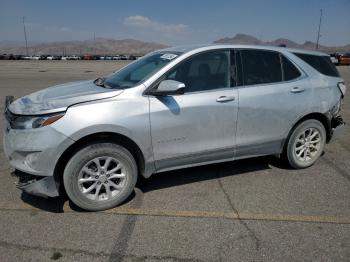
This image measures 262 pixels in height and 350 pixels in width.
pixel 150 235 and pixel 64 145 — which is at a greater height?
pixel 64 145

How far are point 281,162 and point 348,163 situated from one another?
3.60ft

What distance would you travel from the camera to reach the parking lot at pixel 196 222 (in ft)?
9.37

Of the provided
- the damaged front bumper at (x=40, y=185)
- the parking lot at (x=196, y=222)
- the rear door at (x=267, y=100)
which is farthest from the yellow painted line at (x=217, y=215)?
the rear door at (x=267, y=100)

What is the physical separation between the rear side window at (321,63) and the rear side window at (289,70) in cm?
28

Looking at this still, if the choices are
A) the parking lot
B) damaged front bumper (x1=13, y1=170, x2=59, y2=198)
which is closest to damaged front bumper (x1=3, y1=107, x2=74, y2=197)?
damaged front bumper (x1=13, y1=170, x2=59, y2=198)

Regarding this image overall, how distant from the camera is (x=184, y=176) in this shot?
14.8 feet

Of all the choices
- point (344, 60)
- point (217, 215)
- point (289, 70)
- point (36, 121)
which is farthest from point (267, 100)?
point (344, 60)

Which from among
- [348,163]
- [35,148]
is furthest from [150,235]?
[348,163]

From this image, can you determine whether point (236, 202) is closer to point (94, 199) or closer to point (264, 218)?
point (264, 218)

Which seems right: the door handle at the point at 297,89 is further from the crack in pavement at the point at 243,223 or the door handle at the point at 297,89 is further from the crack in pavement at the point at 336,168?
the crack in pavement at the point at 243,223

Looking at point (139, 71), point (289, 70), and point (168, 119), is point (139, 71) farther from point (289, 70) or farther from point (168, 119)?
point (289, 70)

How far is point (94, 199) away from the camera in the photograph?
139 inches

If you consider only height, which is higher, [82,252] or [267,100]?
[267,100]

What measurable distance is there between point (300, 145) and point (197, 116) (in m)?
1.92
